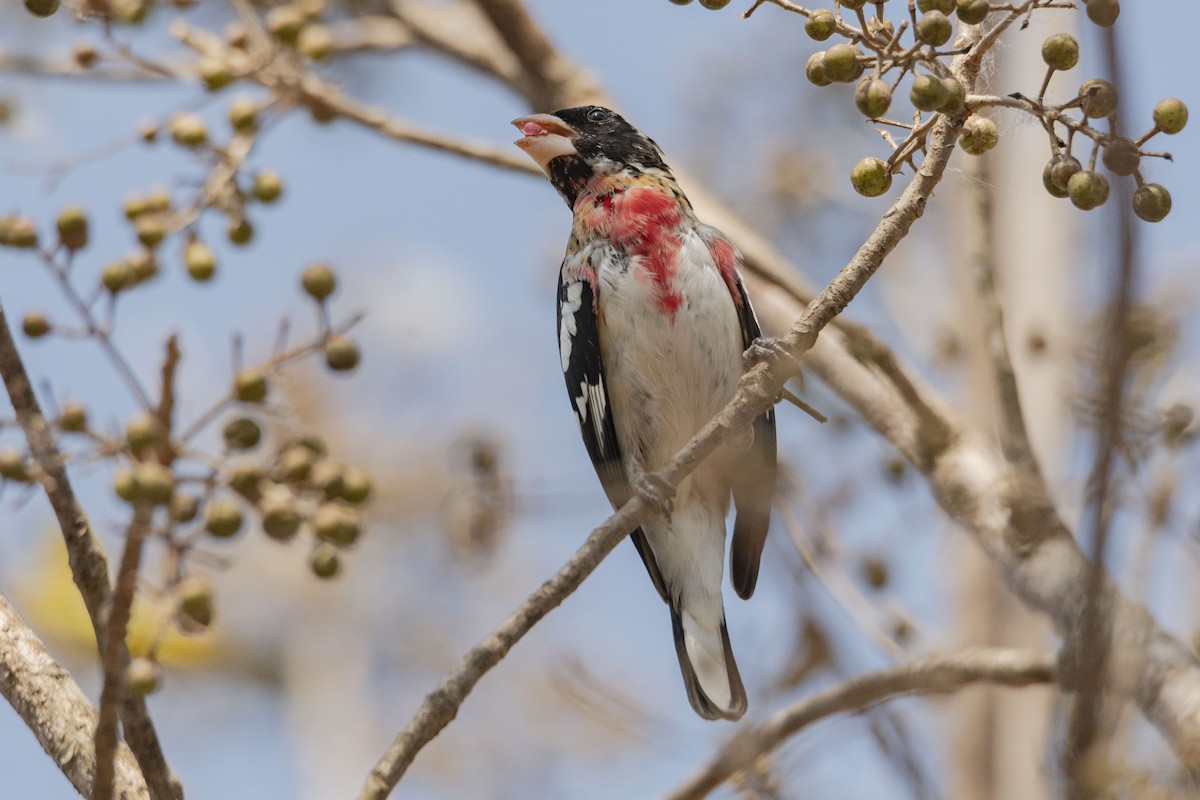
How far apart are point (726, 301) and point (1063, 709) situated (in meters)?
2.38

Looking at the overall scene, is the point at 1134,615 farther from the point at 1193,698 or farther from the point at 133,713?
the point at 133,713

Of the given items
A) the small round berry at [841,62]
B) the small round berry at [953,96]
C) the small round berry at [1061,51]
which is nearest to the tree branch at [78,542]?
the small round berry at [841,62]

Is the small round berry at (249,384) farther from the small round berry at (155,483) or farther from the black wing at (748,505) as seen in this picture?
the black wing at (748,505)

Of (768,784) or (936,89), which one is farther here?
(768,784)

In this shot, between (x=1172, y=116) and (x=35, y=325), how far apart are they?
228cm

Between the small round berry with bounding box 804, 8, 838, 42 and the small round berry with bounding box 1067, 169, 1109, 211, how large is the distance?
1.69ft

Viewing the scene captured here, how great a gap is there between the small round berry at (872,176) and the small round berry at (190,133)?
6.47 feet

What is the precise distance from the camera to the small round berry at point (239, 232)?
3.51 m

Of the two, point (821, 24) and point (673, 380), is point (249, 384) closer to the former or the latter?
point (821, 24)

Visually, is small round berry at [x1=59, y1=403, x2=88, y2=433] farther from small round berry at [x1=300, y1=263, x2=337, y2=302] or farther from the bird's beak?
the bird's beak

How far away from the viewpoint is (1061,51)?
7.50 feet

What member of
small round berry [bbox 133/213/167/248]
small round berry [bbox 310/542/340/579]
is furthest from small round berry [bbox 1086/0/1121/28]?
small round berry [bbox 133/213/167/248]

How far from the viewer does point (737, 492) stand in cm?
445

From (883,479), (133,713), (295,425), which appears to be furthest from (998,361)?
(133,713)
